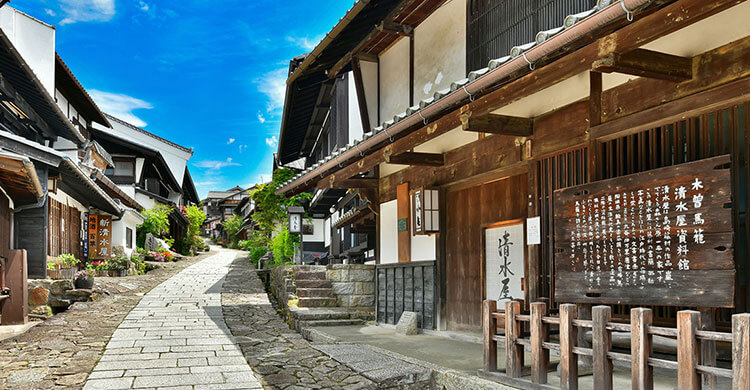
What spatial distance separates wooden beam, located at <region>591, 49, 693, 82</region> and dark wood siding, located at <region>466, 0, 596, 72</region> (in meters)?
1.70

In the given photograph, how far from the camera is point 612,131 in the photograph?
254 inches

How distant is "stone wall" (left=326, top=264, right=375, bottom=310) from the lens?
14602 millimetres

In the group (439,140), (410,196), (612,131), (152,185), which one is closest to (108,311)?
(410,196)

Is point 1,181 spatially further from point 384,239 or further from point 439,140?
point 439,140

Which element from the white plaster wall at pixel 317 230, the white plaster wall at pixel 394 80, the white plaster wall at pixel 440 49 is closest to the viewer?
the white plaster wall at pixel 440 49

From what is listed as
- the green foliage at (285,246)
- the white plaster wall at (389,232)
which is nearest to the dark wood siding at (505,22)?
the white plaster wall at (389,232)

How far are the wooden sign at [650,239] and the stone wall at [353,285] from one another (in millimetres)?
8412

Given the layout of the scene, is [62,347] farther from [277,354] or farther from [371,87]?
[371,87]

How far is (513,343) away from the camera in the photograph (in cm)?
621

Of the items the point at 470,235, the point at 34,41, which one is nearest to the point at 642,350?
the point at 470,235

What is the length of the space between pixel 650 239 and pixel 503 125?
2751 millimetres

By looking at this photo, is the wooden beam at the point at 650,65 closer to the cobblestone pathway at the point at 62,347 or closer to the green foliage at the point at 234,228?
the cobblestone pathway at the point at 62,347

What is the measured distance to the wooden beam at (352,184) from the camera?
12.4 metres

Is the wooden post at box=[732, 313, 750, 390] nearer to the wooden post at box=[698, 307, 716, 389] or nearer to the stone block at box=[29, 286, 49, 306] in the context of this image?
the wooden post at box=[698, 307, 716, 389]
